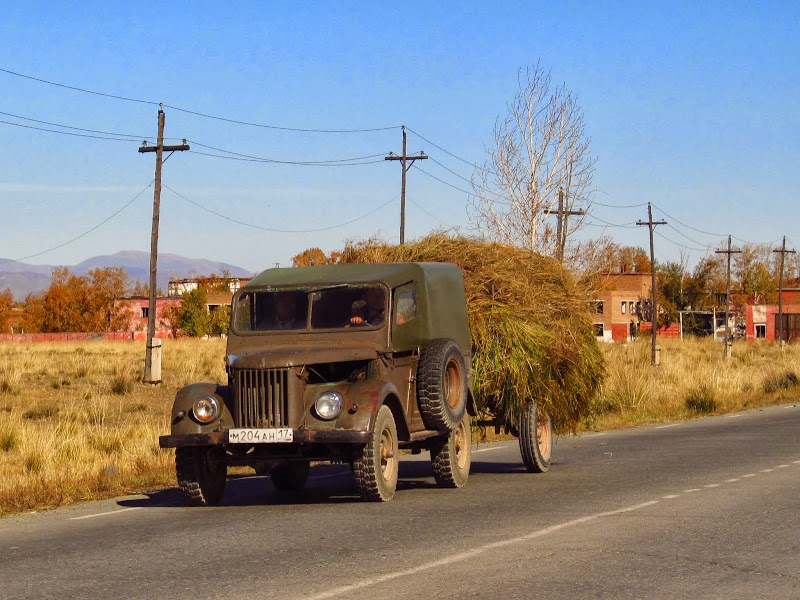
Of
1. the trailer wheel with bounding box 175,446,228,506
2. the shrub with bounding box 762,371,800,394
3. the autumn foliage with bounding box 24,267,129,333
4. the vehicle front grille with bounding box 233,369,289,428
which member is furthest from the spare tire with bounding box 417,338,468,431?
the autumn foliage with bounding box 24,267,129,333

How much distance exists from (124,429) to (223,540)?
11227 mm

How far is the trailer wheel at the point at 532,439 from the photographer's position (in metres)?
14.7

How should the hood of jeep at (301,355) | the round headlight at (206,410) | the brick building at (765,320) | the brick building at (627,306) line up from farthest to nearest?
the brick building at (765,320), the brick building at (627,306), the round headlight at (206,410), the hood of jeep at (301,355)

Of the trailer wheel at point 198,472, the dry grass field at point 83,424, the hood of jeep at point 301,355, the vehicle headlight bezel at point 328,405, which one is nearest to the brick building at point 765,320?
the dry grass field at point 83,424

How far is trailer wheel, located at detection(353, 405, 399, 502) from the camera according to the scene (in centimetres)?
1137

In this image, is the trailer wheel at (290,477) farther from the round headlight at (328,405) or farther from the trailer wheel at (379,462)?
the round headlight at (328,405)

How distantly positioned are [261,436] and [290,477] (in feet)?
8.33

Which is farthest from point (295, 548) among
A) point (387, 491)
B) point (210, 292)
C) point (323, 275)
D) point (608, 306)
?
point (210, 292)

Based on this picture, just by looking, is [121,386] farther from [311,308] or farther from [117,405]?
[311,308]

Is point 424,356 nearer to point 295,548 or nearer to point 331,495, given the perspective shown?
point 331,495

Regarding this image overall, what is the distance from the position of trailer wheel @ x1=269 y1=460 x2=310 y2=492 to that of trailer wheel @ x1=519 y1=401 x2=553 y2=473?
2.81 m

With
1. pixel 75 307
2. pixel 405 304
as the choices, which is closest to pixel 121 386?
pixel 405 304

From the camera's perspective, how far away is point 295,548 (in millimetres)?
8836

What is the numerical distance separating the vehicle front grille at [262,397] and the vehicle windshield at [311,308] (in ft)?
4.94
